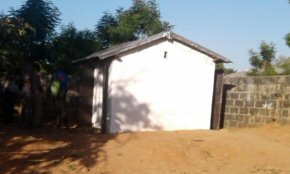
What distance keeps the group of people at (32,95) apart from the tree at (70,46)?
5.82 metres

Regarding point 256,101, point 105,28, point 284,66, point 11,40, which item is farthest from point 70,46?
point 284,66

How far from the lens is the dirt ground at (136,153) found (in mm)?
7754

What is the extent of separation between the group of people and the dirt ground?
2.22 ft

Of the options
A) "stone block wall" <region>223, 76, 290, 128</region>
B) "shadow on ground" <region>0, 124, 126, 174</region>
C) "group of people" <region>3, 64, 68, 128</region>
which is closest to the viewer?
"shadow on ground" <region>0, 124, 126, 174</region>

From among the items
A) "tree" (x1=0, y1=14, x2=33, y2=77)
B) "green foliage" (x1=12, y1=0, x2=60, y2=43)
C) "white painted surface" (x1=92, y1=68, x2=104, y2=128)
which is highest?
"green foliage" (x1=12, y1=0, x2=60, y2=43)

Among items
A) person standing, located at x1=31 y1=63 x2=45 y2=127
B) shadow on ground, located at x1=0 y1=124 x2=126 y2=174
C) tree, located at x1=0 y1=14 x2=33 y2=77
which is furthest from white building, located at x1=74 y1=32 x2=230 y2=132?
tree, located at x1=0 y1=14 x2=33 y2=77

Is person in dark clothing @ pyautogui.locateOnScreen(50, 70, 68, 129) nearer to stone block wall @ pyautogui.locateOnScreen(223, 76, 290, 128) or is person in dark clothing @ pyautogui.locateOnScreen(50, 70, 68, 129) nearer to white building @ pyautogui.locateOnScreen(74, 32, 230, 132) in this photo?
white building @ pyautogui.locateOnScreen(74, 32, 230, 132)

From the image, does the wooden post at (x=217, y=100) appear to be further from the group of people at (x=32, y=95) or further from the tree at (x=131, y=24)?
the tree at (x=131, y=24)

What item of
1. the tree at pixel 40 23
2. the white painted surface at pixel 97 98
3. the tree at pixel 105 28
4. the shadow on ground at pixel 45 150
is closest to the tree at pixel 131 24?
the tree at pixel 105 28

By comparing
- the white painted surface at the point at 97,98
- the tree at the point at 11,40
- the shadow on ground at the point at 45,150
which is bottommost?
the shadow on ground at the point at 45,150

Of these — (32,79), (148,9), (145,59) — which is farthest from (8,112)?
(148,9)

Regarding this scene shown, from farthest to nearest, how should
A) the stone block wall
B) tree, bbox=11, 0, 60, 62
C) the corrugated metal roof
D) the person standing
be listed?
tree, bbox=11, 0, 60, 62 < the stone block wall < the corrugated metal roof < the person standing

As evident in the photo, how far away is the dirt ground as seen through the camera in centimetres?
775

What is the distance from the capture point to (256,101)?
13.5 meters
